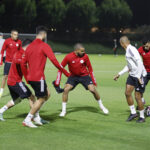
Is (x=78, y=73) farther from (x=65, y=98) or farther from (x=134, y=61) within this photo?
(x=134, y=61)

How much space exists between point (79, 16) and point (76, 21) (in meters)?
1.08

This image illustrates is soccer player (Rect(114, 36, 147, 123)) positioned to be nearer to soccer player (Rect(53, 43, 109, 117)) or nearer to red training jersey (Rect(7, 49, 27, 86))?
soccer player (Rect(53, 43, 109, 117))

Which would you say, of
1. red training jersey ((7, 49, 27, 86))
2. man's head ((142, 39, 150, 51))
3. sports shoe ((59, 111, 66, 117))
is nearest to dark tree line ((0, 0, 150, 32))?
man's head ((142, 39, 150, 51))

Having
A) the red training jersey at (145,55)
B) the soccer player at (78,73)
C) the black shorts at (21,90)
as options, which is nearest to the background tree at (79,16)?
the red training jersey at (145,55)

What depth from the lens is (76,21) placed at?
68.4 m

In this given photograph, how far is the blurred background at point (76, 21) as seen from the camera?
60969mm

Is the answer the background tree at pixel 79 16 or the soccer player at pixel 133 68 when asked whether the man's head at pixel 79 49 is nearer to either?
the soccer player at pixel 133 68

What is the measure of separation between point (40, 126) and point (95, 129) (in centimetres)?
123

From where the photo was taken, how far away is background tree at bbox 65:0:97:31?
224 feet

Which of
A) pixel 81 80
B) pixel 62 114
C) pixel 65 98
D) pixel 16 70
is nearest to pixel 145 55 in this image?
pixel 81 80

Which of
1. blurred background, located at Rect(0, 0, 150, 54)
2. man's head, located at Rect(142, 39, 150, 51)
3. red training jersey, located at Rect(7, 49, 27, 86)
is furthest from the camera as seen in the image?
blurred background, located at Rect(0, 0, 150, 54)

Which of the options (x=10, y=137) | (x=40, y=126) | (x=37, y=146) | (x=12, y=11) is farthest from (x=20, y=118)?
(x=12, y=11)

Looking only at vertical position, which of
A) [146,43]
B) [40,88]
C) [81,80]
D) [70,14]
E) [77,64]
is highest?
[146,43]

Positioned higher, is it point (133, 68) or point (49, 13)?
point (49, 13)
